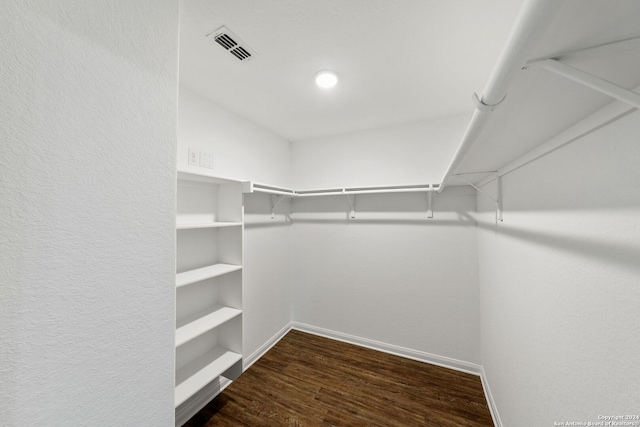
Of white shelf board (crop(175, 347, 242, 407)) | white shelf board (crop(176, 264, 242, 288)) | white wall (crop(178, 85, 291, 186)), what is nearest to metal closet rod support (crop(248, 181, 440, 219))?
white wall (crop(178, 85, 291, 186))

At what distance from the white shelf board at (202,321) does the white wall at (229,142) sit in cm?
109

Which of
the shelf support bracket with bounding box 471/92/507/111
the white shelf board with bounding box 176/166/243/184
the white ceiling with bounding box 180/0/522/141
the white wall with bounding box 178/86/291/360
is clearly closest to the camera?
the shelf support bracket with bounding box 471/92/507/111

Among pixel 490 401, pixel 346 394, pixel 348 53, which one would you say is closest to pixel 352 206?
pixel 348 53

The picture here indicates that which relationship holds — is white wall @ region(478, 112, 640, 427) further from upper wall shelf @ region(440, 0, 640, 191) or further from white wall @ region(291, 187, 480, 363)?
white wall @ region(291, 187, 480, 363)

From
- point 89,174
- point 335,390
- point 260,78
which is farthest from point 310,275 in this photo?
point 89,174

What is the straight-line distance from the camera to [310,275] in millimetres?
2652

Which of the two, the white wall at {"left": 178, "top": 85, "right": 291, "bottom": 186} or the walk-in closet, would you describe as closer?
the walk-in closet

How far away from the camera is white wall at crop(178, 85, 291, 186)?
159 centimetres

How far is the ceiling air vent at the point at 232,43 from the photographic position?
43.6 inches

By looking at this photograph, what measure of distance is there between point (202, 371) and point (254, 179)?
1.58 m

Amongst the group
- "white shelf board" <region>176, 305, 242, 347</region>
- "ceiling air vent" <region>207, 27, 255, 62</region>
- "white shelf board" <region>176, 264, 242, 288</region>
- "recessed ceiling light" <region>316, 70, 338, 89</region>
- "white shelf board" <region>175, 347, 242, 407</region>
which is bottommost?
"white shelf board" <region>175, 347, 242, 407</region>

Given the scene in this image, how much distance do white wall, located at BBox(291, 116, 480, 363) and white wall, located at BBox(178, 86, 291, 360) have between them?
0.74 ft

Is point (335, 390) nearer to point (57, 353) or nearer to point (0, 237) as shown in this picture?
point (57, 353)

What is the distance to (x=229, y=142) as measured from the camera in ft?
6.36
